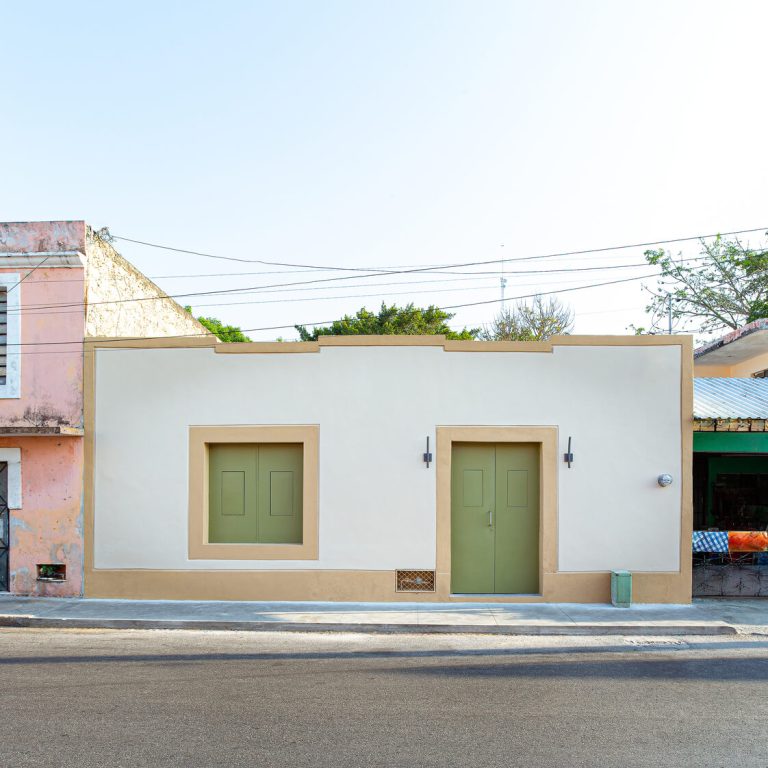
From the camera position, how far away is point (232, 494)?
1178cm

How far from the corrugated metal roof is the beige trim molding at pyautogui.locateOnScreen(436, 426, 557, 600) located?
8.06 ft

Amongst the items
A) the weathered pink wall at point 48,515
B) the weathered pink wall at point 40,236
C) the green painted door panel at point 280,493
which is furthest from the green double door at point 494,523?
the weathered pink wall at point 40,236

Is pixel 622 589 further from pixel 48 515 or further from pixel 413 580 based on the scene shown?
pixel 48 515

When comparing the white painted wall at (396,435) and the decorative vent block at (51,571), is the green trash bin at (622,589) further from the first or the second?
the decorative vent block at (51,571)

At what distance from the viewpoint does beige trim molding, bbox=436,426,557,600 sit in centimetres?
1128

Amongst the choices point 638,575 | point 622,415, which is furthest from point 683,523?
point 622,415

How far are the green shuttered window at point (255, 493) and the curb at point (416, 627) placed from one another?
188 centimetres

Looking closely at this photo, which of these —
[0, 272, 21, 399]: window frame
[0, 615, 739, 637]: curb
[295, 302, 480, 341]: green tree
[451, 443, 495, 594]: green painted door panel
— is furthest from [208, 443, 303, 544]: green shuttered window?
[295, 302, 480, 341]: green tree

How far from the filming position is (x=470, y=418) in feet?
37.7

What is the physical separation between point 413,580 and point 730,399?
21.1ft

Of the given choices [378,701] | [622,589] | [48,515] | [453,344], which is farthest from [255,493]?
[622,589]

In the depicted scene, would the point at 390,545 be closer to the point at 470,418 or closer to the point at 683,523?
the point at 470,418

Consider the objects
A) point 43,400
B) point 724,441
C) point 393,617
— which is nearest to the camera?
point 393,617

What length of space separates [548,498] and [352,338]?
13.0 ft
